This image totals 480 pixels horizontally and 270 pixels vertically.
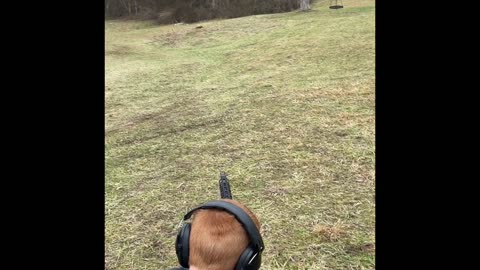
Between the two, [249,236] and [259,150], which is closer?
[249,236]

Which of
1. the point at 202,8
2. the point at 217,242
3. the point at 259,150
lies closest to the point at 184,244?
the point at 217,242

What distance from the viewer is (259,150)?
5305mm

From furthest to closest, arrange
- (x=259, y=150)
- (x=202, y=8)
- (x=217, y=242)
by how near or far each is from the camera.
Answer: (x=202, y=8) → (x=259, y=150) → (x=217, y=242)

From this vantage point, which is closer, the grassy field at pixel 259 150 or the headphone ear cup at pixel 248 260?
the headphone ear cup at pixel 248 260

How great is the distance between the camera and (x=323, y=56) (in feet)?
35.5

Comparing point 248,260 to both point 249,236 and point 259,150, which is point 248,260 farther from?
point 259,150

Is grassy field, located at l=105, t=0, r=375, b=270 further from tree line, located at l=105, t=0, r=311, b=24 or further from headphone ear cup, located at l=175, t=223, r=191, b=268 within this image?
tree line, located at l=105, t=0, r=311, b=24

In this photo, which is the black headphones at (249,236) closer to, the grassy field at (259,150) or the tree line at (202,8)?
the grassy field at (259,150)

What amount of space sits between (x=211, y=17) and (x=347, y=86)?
674 inches

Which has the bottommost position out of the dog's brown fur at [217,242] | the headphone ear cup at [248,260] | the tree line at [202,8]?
the headphone ear cup at [248,260]

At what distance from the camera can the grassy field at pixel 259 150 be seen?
3447 mm

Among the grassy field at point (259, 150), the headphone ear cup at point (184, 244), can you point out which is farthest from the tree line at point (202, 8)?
the headphone ear cup at point (184, 244)

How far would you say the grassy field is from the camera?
3.45 m
